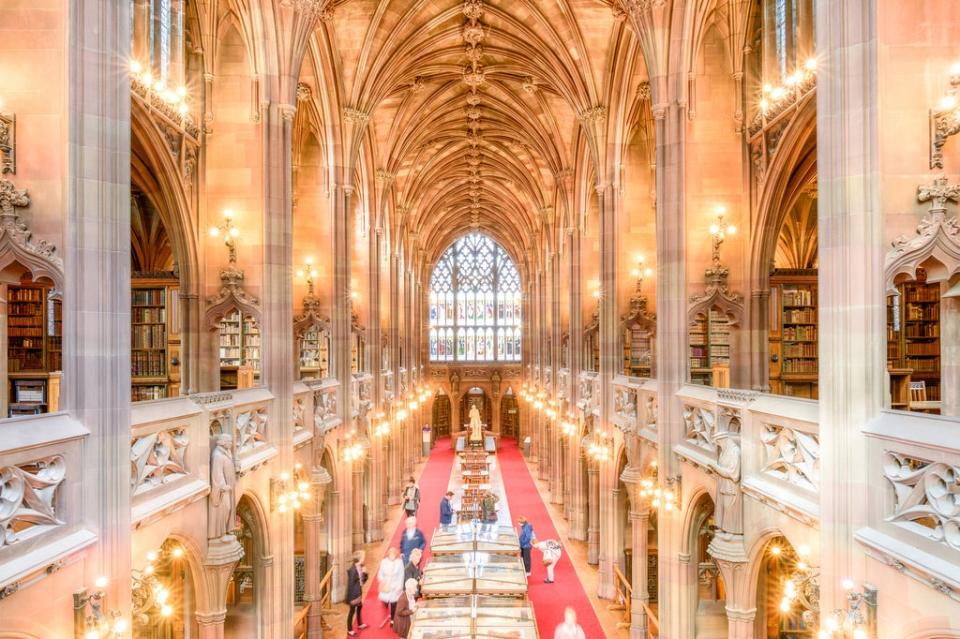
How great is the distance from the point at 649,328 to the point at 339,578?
10111mm

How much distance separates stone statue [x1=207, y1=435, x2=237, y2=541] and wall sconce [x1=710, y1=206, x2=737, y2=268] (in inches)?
333

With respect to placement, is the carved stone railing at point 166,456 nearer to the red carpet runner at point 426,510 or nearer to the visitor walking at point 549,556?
the red carpet runner at point 426,510

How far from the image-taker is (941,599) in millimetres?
4797

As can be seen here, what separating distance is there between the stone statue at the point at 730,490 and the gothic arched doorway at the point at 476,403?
40171 mm

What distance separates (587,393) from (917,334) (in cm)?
895

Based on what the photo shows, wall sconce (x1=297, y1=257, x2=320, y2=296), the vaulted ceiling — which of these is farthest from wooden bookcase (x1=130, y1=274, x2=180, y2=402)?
the vaulted ceiling

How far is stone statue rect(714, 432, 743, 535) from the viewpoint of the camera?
8.55 metres

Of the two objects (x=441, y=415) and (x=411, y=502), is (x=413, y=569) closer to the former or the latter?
(x=411, y=502)

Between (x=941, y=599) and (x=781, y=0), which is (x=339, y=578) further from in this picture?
(x=781, y=0)

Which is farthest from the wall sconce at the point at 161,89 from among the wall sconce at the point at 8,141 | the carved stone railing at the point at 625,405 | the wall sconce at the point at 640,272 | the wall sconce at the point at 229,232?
the wall sconce at the point at 640,272

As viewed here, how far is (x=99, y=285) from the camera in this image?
19.8 feet

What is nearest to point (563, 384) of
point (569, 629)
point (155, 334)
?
point (569, 629)

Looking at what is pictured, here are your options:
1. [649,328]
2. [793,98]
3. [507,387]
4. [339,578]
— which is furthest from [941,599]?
[507,387]

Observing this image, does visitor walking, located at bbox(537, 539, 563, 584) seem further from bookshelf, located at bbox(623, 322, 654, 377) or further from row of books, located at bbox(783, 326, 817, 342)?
row of books, located at bbox(783, 326, 817, 342)
